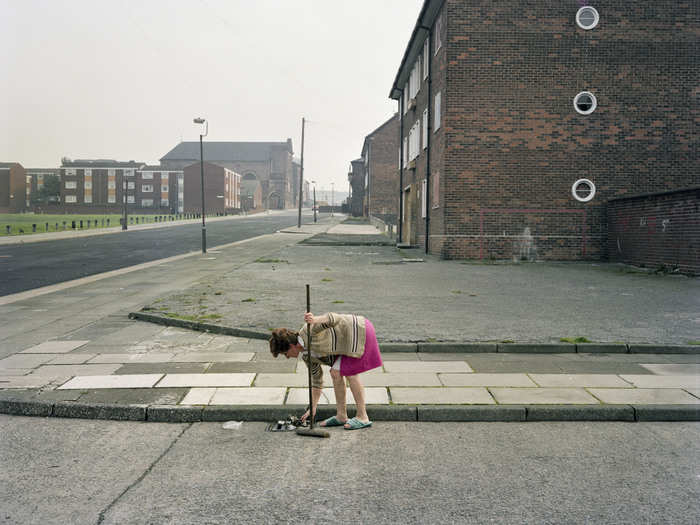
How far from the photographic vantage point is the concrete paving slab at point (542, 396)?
4.86 metres

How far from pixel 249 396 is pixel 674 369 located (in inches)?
181

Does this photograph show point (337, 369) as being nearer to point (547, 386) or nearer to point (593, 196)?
point (547, 386)

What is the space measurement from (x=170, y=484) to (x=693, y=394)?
185 inches

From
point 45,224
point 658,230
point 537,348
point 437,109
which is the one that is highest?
point 437,109

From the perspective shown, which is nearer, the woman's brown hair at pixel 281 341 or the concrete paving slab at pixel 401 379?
the woman's brown hair at pixel 281 341

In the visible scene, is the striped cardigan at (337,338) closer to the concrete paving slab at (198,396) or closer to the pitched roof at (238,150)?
the concrete paving slab at (198,396)

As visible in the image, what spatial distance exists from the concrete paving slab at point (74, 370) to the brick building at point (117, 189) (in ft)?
339

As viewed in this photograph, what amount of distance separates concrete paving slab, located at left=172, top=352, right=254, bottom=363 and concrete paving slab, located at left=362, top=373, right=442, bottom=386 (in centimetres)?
156

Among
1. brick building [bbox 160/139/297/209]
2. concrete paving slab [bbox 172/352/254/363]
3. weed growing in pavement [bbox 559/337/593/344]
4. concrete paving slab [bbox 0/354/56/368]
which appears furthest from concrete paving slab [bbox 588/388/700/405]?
brick building [bbox 160/139/297/209]

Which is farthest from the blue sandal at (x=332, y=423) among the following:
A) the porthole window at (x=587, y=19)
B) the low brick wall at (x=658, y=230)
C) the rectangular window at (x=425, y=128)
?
the rectangular window at (x=425, y=128)

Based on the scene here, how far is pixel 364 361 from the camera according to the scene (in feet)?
14.6

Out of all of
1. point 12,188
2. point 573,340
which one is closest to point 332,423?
point 573,340

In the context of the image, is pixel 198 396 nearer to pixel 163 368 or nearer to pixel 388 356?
pixel 163 368

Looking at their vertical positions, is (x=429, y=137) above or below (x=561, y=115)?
below
